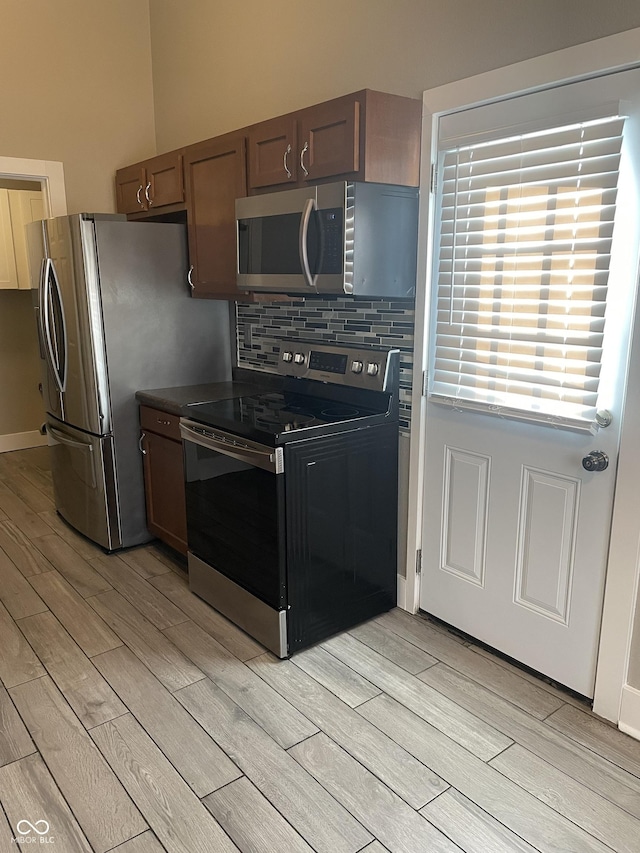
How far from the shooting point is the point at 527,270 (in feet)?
6.98

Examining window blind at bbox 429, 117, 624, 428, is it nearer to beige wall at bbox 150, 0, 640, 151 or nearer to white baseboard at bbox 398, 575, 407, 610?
beige wall at bbox 150, 0, 640, 151

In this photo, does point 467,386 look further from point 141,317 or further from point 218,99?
point 218,99

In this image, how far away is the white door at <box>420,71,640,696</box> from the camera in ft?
6.28

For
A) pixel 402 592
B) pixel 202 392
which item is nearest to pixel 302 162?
pixel 202 392

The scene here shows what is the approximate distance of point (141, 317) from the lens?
3.24 metres

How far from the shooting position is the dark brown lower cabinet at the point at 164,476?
122 inches

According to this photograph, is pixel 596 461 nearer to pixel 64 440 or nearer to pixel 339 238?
pixel 339 238

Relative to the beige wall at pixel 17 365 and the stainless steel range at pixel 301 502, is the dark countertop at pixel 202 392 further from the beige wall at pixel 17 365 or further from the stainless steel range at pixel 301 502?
the beige wall at pixel 17 365

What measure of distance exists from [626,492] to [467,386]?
0.69 meters

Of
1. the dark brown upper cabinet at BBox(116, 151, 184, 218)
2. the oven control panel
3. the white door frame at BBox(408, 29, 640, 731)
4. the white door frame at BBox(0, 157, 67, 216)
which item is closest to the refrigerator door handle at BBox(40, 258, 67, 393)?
the dark brown upper cabinet at BBox(116, 151, 184, 218)

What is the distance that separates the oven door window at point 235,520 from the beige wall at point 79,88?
89.1 inches

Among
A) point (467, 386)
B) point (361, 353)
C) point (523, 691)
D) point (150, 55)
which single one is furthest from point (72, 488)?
point (150, 55)

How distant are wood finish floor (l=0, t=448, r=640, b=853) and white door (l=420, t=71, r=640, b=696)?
0.29 m

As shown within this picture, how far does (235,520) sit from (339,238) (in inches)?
46.6
